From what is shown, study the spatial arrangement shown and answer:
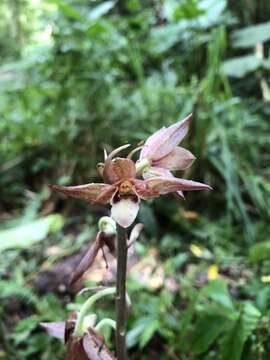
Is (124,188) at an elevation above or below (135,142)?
below

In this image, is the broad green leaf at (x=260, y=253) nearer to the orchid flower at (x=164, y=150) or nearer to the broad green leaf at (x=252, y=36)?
the orchid flower at (x=164, y=150)

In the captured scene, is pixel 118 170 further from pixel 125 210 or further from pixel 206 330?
pixel 206 330

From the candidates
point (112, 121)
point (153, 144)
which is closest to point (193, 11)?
point (112, 121)

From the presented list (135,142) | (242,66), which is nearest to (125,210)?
(135,142)

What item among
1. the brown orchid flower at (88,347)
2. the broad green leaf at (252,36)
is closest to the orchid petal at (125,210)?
the brown orchid flower at (88,347)

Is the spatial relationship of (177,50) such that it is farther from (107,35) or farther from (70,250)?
(70,250)

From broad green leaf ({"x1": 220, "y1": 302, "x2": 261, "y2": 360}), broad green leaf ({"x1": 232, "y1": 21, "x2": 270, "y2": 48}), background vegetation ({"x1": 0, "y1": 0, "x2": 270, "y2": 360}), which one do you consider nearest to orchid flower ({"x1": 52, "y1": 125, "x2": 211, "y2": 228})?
broad green leaf ({"x1": 220, "y1": 302, "x2": 261, "y2": 360})
